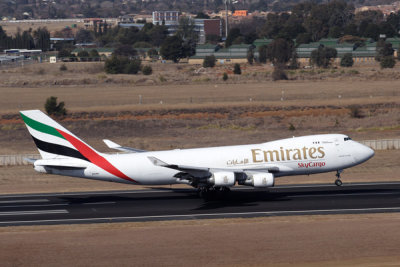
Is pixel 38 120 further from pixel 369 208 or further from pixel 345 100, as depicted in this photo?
pixel 345 100

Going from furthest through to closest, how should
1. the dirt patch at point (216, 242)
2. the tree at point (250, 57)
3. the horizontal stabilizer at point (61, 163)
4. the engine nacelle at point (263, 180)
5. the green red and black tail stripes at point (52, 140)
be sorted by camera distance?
1. the tree at point (250, 57)
2. the green red and black tail stripes at point (52, 140)
3. the horizontal stabilizer at point (61, 163)
4. the engine nacelle at point (263, 180)
5. the dirt patch at point (216, 242)

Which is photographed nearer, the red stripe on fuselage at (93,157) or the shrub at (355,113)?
the red stripe on fuselage at (93,157)

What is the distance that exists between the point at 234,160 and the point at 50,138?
12.6 m

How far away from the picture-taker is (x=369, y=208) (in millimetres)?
42531

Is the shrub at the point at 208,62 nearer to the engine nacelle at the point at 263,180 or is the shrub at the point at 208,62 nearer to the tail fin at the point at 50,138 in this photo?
the tail fin at the point at 50,138

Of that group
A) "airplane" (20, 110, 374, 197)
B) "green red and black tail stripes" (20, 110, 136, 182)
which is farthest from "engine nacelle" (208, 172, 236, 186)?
"green red and black tail stripes" (20, 110, 136, 182)

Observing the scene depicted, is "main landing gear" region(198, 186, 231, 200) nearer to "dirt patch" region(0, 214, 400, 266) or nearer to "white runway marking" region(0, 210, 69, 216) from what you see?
"dirt patch" region(0, 214, 400, 266)

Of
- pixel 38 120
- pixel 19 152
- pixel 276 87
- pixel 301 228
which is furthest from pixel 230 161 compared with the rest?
pixel 276 87

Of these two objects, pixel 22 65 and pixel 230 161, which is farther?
pixel 22 65

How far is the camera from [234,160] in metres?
45.4

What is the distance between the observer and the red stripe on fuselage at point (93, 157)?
44.7m

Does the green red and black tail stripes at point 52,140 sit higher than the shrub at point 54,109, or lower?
higher

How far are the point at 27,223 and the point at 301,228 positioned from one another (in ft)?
54.4

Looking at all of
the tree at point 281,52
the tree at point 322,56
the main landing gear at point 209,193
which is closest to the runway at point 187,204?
the main landing gear at point 209,193
